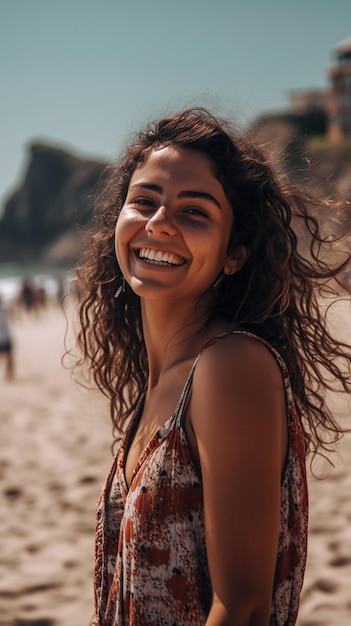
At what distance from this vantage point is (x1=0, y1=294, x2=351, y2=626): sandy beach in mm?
3250

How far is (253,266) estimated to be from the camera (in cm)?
169

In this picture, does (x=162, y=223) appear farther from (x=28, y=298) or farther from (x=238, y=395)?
(x=28, y=298)

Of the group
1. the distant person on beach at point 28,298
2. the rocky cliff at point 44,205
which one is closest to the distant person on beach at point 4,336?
the distant person on beach at point 28,298

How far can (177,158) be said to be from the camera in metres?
1.62

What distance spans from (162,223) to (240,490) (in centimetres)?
60

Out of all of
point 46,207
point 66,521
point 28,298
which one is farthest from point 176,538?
point 46,207

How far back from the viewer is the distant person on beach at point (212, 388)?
1.29 meters

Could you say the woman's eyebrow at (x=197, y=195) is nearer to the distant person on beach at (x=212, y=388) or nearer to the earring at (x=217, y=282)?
the distant person on beach at (x=212, y=388)

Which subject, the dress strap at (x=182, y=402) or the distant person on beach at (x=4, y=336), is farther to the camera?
the distant person on beach at (x=4, y=336)

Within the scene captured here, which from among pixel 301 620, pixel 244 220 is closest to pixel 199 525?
pixel 244 220

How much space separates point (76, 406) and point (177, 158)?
23.4 ft

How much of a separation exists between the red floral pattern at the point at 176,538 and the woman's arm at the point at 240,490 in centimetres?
7

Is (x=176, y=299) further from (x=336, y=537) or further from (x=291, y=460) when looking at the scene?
(x=336, y=537)

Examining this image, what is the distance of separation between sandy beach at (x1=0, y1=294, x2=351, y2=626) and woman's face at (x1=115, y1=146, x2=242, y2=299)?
3.01 ft
